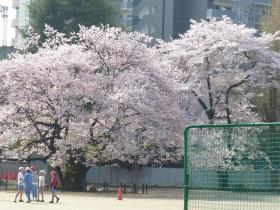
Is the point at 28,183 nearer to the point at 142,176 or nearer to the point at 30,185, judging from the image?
the point at 30,185

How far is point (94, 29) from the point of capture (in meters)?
37.1

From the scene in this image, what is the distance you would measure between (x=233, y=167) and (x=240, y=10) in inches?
2615

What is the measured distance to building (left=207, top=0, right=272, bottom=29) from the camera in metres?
76.5

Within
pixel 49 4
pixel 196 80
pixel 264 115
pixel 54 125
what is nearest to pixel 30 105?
pixel 54 125

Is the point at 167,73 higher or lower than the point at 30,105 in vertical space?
higher

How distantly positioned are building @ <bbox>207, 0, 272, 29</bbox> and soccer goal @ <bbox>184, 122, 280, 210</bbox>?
63051 mm

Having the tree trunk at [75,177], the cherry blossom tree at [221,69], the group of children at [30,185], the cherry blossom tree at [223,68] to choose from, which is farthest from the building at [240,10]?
the group of children at [30,185]

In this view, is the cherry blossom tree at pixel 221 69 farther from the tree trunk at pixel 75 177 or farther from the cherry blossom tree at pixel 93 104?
the tree trunk at pixel 75 177

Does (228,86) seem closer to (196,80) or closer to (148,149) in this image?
(196,80)

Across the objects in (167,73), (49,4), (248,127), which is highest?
(49,4)

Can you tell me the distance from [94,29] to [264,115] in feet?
51.8

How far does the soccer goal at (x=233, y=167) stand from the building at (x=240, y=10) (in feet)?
207

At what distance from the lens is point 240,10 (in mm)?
76625

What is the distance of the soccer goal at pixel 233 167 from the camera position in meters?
12.1
